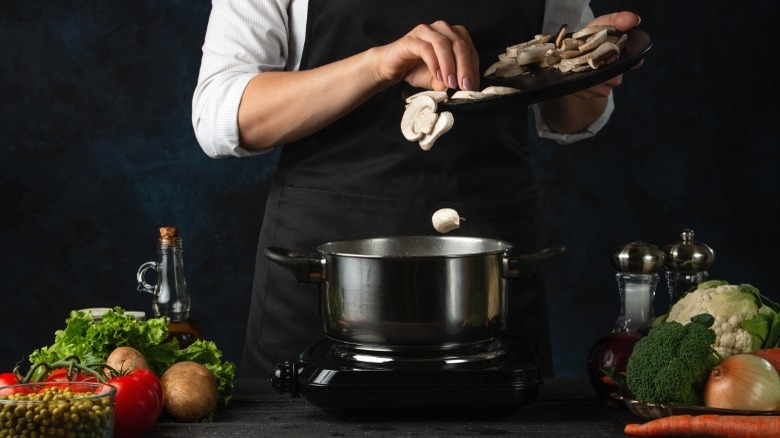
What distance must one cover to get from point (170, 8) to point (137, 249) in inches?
31.4

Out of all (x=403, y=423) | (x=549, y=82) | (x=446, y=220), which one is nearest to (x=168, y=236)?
(x=446, y=220)

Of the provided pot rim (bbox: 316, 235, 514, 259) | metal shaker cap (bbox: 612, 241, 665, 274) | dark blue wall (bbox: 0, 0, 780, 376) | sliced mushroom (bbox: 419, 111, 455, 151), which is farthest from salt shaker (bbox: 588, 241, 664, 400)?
dark blue wall (bbox: 0, 0, 780, 376)

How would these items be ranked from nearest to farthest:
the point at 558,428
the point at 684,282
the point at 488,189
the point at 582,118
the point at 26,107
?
the point at 558,428 → the point at 684,282 → the point at 488,189 → the point at 582,118 → the point at 26,107

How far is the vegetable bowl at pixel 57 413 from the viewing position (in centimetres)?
119

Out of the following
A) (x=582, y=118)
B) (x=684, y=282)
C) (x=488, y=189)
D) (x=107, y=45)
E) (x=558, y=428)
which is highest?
(x=107, y=45)

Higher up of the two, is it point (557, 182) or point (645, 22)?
point (645, 22)

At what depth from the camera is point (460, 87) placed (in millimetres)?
1753

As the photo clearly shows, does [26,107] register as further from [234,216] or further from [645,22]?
[645,22]

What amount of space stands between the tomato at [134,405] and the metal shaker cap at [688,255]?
84 centimetres

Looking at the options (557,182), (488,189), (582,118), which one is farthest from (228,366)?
(557,182)

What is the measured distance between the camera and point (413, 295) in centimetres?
142

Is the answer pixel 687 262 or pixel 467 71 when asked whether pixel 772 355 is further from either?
pixel 467 71

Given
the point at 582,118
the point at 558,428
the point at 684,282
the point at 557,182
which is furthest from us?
the point at 557,182

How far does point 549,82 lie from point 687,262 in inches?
14.5
